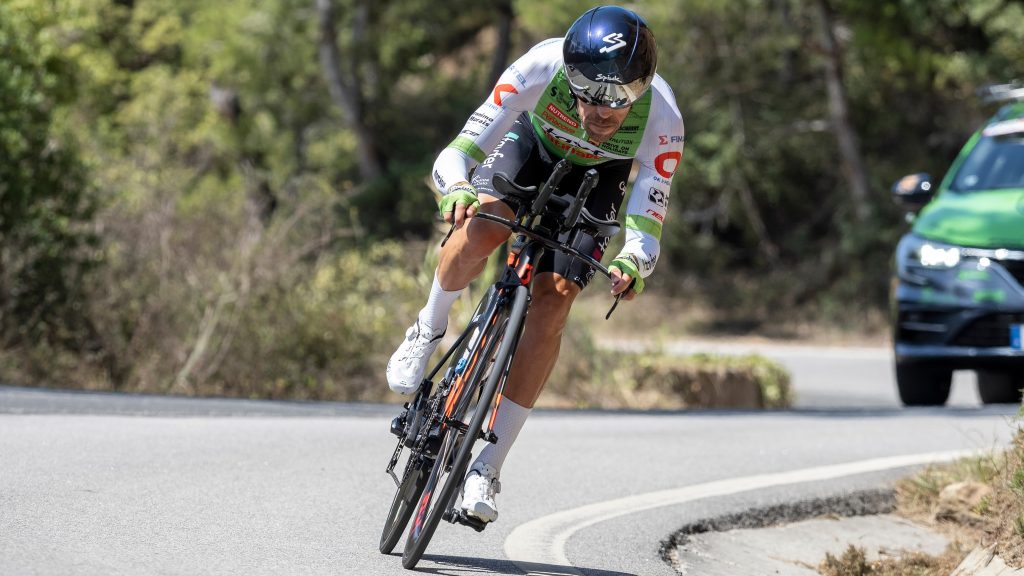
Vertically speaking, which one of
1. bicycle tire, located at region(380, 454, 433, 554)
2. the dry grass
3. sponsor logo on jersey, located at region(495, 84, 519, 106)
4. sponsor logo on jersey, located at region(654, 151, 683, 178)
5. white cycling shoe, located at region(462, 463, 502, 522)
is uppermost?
sponsor logo on jersey, located at region(495, 84, 519, 106)

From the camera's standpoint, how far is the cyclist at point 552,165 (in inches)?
206

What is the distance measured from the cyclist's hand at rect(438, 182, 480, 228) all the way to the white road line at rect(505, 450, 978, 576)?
1.42 metres

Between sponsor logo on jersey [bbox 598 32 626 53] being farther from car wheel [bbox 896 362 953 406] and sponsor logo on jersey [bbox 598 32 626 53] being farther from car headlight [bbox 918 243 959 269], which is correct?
car wheel [bbox 896 362 953 406]

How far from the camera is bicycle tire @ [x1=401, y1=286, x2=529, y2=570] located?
16.8 ft

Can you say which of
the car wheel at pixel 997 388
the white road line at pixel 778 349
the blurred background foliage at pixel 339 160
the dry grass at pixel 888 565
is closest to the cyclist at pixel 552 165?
the dry grass at pixel 888 565

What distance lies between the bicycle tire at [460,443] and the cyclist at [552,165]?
0.12 meters

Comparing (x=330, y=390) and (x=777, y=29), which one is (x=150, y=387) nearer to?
(x=330, y=390)

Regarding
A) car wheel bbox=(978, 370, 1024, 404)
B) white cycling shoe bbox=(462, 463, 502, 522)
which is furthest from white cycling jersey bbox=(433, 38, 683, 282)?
car wheel bbox=(978, 370, 1024, 404)

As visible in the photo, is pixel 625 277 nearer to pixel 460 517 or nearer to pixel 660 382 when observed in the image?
pixel 460 517

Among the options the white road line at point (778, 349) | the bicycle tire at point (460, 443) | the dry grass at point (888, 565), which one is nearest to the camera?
the bicycle tire at point (460, 443)

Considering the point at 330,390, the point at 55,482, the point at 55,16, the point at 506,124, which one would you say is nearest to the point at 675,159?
the point at 506,124

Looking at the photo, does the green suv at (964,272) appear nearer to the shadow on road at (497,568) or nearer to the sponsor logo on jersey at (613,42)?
the shadow on road at (497,568)

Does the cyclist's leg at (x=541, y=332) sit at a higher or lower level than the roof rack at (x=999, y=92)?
higher

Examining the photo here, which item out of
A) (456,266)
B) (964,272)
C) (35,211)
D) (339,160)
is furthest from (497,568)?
(339,160)
